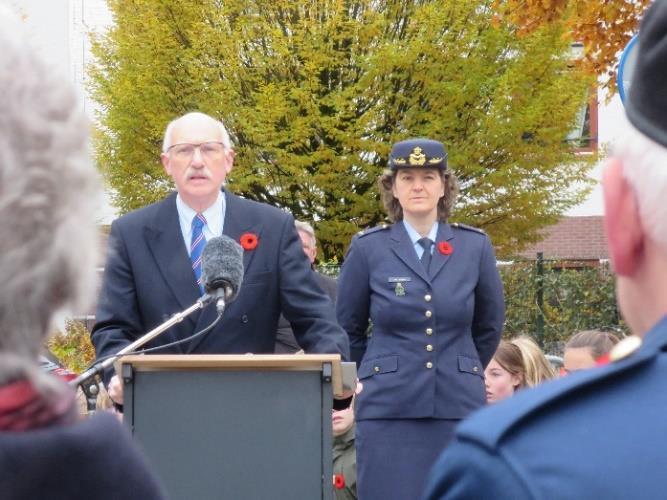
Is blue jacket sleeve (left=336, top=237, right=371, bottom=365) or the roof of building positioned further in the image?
the roof of building

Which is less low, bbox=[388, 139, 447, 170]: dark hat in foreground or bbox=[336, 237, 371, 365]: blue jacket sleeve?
bbox=[388, 139, 447, 170]: dark hat in foreground

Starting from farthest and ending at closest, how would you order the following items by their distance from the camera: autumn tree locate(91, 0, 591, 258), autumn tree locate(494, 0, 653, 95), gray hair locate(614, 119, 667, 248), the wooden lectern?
1. autumn tree locate(91, 0, 591, 258)
2. autumn tree locate(494, 0, 653, 95)
3. the wooden lectern
4. gray hair locate(614, 119, 667, 248)

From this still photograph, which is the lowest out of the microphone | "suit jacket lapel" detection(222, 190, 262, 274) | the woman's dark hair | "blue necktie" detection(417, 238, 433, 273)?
the microphone

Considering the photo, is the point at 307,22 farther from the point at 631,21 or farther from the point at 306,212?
the point at 631,21

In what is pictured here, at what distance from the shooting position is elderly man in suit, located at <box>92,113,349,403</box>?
5176 millimetres

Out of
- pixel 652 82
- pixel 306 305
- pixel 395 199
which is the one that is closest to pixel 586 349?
pixel 395 199

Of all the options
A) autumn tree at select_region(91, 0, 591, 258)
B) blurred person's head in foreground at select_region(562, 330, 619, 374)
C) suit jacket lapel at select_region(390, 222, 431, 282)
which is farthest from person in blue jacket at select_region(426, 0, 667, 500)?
autumn tree at select_region(91, 0, 591, 258)

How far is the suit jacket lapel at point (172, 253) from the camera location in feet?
16.9

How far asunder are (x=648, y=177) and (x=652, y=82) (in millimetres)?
113

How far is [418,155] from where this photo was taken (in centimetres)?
713

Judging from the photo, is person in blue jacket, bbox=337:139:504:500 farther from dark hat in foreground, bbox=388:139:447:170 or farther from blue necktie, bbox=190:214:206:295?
blue necktie, bbox=190:214:206:295

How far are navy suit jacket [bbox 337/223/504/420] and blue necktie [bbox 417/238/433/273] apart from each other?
3cm

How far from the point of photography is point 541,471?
137 cm

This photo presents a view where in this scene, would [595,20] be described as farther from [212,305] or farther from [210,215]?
[212,305]
